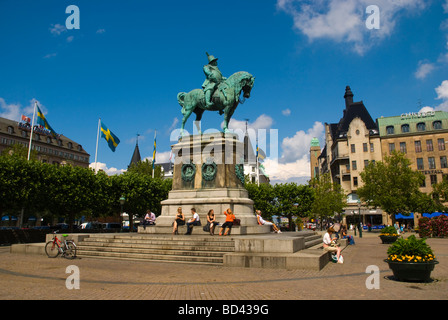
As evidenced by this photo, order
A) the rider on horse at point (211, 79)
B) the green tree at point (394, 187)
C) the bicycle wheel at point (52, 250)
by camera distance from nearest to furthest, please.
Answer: the bicycle wheel at point (52, 250), the rider on horse at point (211, 79), the green tree at point (394, 187)

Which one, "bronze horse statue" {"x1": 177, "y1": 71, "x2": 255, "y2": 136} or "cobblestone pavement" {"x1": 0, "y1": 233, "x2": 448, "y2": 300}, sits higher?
"bronze horse statue" {"x1": 177, "y1": 71, "x2": 255, "y2": 136}

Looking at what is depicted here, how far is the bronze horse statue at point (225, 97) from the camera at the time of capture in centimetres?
1889

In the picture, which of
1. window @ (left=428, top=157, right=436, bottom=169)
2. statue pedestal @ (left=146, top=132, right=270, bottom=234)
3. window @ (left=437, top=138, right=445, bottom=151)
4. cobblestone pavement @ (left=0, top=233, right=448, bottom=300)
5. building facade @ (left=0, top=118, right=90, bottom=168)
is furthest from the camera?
building facade @ (left=0, top=118, right=90, bottom=168)

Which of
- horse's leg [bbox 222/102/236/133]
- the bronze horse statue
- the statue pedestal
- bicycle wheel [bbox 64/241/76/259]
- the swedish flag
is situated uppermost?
the swedish flag

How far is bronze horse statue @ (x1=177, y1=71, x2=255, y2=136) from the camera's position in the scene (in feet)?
62.0

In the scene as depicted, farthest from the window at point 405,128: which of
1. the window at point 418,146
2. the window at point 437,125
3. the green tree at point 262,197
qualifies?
the green tree at point 262,197

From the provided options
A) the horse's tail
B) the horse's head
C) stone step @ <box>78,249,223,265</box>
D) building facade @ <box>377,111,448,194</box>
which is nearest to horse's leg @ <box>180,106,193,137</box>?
Answer: the horse's tail

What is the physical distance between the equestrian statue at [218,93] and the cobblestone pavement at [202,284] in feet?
34.7

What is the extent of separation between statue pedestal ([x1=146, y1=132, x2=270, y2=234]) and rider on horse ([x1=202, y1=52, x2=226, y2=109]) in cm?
230

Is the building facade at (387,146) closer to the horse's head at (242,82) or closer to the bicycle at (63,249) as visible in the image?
the horse's head at (242,82)

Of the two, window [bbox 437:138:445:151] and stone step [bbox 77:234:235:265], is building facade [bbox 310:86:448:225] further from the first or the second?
stone step [bbox 77:234:235:265]
